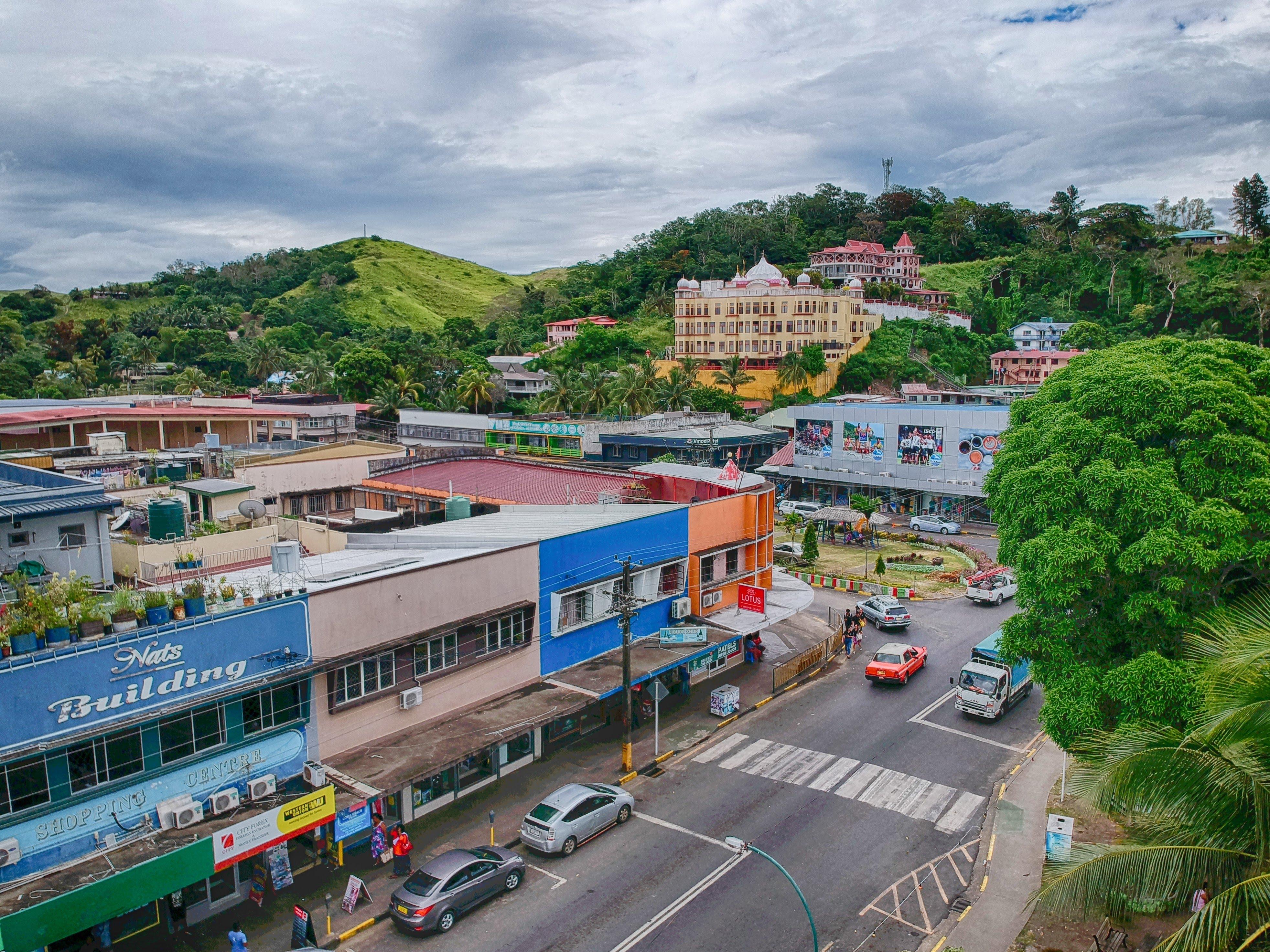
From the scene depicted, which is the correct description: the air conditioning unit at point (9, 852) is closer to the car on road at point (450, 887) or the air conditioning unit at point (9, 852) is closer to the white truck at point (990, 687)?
the car on road at point (450, 887)

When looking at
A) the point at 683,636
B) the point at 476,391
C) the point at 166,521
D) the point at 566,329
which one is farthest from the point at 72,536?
the point at 566,329

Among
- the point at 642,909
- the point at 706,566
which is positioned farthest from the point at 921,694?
the point at 642,909

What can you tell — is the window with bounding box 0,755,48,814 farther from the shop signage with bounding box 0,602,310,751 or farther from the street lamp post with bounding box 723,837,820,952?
the street lamp post with bounding box 723,837,820,952

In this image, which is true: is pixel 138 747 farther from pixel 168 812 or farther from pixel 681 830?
pixel 681 830

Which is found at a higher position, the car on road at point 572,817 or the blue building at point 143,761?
the blue building at point 143,761

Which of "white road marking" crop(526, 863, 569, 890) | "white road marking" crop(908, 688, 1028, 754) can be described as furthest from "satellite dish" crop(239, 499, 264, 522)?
"white road marking" crop(908, 688, 1028, 754)

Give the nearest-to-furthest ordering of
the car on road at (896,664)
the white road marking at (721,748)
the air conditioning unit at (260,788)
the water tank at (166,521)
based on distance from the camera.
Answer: the air conditioning unit at (260,788) → the water tank at (166,521) → the white road marking at (721,748) → the car on road at (896,664)

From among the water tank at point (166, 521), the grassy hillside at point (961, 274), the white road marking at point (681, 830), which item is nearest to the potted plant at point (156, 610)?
the water tank at point (166, 521)
